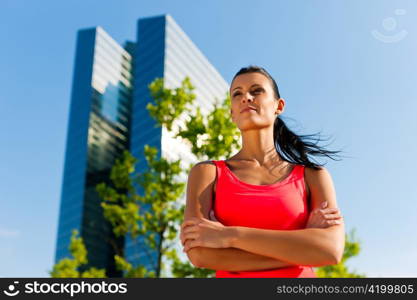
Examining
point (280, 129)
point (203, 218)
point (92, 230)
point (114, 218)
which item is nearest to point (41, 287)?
point (203, 218)

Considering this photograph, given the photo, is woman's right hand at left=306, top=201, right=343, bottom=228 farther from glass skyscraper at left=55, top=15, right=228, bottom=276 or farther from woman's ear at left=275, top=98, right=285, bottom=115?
glass skyscraper at left=55, top=15, right=228, bottom=276

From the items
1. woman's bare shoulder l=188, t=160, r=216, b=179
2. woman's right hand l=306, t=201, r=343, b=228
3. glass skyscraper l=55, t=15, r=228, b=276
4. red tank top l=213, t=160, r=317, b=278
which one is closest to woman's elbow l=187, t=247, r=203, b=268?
red tank top l=213, t=160, r=317, b=278

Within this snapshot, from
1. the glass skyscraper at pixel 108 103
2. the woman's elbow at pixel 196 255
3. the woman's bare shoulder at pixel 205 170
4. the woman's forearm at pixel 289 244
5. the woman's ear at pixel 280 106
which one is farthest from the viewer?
the glass skyscraper at pixel 108 103

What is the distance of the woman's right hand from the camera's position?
196 cm

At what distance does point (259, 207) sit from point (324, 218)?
285mm

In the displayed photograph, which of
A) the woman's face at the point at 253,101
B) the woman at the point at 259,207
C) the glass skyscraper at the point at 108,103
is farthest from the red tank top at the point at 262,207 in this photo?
the glass skyscraper at the point at 108,103

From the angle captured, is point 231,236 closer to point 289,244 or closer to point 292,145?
point 289,244

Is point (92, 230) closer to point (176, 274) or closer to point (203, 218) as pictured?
point (176, 274)

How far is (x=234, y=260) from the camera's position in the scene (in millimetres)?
1910

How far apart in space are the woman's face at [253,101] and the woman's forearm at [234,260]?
621 millimetres

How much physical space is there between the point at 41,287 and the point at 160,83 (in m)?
9.95

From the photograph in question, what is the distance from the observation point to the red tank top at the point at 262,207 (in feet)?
6.46

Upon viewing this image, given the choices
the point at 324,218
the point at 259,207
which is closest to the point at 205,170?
the point at 259,207

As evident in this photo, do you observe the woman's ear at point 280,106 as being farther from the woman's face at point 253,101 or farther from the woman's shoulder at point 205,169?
the woman's shoulder at point 205,169
